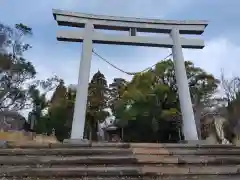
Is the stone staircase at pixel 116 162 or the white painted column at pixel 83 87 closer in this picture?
the stone staircase at pixel 116 162

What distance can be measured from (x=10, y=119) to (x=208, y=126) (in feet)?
56.6

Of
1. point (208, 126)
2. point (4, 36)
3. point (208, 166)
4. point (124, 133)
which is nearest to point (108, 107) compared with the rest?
point (124, 133)

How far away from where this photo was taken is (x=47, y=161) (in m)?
5.74

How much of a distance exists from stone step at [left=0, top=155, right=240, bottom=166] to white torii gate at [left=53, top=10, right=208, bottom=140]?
2.34m

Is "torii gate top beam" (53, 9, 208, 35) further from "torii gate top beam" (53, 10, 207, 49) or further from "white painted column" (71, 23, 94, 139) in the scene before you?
Result: "white painted column" (71, 23, 94, 139)

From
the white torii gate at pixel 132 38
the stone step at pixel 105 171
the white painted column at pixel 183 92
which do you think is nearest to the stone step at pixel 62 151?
the stone step at pixel 105 171

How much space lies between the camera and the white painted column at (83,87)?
821 cm

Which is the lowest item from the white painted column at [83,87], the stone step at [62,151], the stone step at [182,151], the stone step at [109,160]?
the stone step at [109,160]

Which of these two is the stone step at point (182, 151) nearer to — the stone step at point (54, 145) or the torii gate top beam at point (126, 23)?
the stone step at point (54, 145)

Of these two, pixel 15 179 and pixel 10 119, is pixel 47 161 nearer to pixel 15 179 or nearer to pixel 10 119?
pixel 15 179

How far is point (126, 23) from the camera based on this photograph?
30.7 ft

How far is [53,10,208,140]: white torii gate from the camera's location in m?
8.67

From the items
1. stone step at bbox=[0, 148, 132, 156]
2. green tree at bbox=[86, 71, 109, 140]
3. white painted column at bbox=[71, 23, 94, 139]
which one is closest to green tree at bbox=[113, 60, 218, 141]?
green tree at bbox=[86, 71, 109, 140]

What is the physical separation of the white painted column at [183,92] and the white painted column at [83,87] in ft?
9.48
